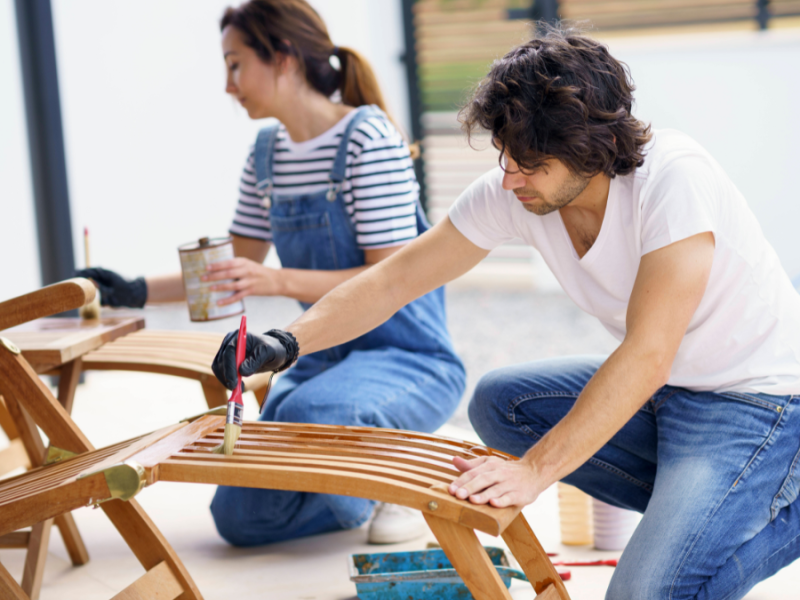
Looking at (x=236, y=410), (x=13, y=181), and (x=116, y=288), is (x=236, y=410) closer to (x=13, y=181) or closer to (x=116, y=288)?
(x=116, y=288)

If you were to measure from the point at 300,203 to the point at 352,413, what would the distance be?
63 centimetres

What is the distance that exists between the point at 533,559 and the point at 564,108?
30.0 inches

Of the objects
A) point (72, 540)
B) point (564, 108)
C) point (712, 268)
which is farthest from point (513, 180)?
point (72, 540)

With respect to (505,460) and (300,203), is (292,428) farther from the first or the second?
(300,203)

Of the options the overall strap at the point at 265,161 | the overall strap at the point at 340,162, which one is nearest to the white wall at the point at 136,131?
the overall strap at the point at 265,161

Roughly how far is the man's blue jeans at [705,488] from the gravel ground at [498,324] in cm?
179

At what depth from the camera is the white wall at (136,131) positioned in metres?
3.64

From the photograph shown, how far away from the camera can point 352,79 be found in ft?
7.66

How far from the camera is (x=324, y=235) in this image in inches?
88.9

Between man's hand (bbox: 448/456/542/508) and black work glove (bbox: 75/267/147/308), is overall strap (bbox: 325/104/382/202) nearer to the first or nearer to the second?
black work glove (bbox: 75/267/147/308)

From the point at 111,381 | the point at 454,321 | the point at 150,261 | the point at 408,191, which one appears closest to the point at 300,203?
the point at 408,191

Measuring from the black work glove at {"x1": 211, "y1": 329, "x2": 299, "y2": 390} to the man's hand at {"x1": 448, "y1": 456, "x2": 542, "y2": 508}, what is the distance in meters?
0.41

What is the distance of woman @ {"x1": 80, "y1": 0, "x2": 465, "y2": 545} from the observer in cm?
212

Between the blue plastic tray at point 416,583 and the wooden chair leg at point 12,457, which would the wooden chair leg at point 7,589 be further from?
the wooden chair leg at point 12,457
